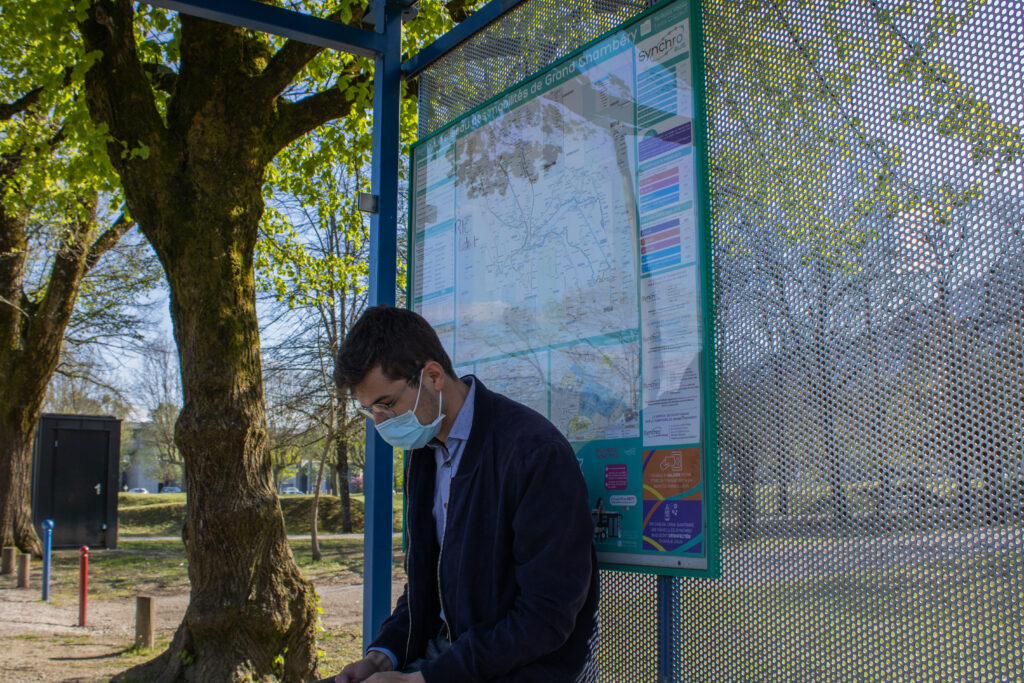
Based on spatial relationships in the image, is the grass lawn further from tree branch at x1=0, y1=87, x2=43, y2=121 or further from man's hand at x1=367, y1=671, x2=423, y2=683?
man's hand at x1=367, y1=671, x2=423, y2=683

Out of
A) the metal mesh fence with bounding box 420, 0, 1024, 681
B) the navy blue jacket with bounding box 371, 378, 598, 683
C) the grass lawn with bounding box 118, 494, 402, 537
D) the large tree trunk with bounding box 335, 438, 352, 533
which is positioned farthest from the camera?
the grass lawn with bounding box 118, 494, 402, 537

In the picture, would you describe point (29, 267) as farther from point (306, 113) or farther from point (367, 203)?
point (367, 203)

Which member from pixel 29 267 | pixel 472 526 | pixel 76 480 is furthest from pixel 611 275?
pixel 76 480

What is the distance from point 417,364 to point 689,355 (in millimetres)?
798

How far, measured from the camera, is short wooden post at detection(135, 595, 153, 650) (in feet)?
28.2

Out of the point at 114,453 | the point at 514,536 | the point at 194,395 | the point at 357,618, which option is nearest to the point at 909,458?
the point at 514,536

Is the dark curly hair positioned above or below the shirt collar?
above

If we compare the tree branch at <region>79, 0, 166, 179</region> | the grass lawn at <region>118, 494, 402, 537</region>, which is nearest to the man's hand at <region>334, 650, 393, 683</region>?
the tree branch at <region>79, 0, 166, 179</region>

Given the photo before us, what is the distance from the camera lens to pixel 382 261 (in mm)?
3650

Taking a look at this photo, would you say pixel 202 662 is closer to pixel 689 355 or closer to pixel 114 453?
pixel 689 355

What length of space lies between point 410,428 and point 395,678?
69 cm

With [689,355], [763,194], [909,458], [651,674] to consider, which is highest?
[763,194]

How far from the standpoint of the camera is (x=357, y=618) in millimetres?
10070

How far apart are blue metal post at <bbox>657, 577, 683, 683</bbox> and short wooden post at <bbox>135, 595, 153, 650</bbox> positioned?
7.52 meters
